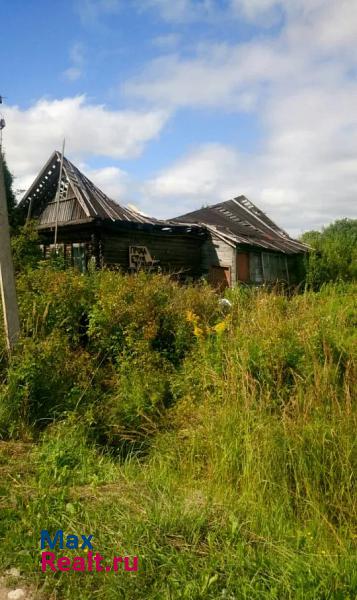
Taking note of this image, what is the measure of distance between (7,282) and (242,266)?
1397 cm

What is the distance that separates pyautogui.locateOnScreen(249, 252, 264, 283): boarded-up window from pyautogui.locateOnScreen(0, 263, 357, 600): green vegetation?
12.0 metres

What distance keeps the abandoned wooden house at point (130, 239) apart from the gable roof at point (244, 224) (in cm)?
11

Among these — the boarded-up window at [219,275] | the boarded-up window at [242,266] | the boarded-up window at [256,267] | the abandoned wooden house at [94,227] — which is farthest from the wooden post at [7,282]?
the boarded-up window at [256,267]

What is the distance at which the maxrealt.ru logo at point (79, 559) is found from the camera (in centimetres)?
228

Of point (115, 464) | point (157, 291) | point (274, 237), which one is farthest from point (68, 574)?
point (274, 237)

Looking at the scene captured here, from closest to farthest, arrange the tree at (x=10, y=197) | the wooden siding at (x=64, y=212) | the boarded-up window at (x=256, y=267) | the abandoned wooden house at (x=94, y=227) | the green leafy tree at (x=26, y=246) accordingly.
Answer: the green leafy tree at (x=26, y=246)
the abandoned wooden house at (x=94, y=227)
the tree at (x=10, y=197)
the wooden siding at (x=64, y=212)
the boarded-up window at (x=256, y=267)

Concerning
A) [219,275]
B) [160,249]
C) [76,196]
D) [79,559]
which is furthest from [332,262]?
[79,559]

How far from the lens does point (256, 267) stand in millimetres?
18578

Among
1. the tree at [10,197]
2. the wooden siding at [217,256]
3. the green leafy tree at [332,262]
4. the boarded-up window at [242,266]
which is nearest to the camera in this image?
the tree at [10,197]

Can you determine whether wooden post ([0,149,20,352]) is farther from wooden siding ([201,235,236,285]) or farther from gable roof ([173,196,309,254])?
wooden siding ([201,235,236,285])

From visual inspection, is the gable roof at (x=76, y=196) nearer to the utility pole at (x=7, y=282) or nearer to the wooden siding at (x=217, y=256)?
the wooden siding at (x=217, y=256)

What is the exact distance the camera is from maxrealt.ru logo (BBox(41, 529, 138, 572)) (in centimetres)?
228

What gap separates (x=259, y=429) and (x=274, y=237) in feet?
66.4

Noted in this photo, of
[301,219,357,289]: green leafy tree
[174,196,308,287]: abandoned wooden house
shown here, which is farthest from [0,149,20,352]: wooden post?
[301,219,357,289]: green leafy tree
